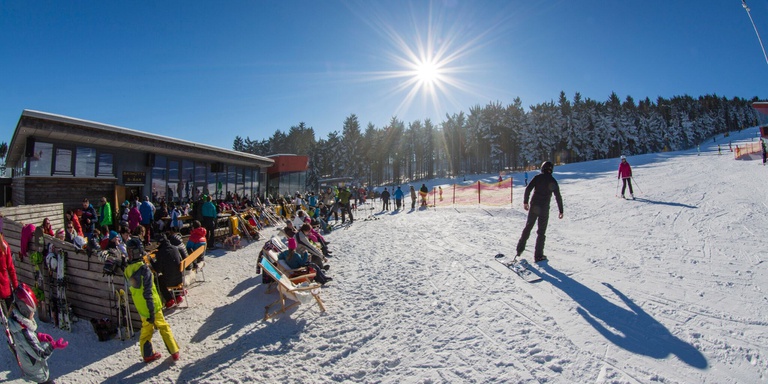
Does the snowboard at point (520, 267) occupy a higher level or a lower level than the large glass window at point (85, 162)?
lower

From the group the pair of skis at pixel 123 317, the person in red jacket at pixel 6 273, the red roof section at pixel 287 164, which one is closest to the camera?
the person in red jacket at pixel 6 273

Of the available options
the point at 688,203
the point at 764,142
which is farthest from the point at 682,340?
the point at 764,142

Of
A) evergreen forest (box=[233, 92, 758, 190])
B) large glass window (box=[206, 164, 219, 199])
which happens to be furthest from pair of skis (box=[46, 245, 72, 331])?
evergreen forest (box=[233, 92, 758, 190])

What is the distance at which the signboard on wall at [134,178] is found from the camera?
12617 millimetres

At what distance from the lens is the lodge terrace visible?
973cm

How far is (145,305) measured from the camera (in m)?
4.27

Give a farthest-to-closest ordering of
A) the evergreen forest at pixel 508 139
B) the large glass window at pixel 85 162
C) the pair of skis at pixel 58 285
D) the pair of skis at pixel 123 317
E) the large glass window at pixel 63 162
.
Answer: the evergreen forest at pixel 508 139 → the large glass window at pixel 85 162 → the large glass window at pixel 63 162 → the pair of skis at pixel 58 285 → the pair of skis at pixel 123 317

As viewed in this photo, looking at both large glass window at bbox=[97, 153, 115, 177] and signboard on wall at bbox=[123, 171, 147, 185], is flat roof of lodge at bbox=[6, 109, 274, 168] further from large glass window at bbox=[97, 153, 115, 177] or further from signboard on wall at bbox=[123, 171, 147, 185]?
signboard on wall at bbox=[123, 171, 147, 185]

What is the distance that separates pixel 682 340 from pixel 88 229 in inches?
541

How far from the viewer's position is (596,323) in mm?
3842

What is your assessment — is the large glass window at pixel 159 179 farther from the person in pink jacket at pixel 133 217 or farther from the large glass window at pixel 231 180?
the large glass window at pixel 231 180

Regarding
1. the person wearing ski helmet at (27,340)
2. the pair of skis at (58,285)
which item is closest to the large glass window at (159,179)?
the pair of skis at (58,285)

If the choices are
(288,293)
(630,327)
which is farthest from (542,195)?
(288,293)

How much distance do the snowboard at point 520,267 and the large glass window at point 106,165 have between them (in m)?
14.0
